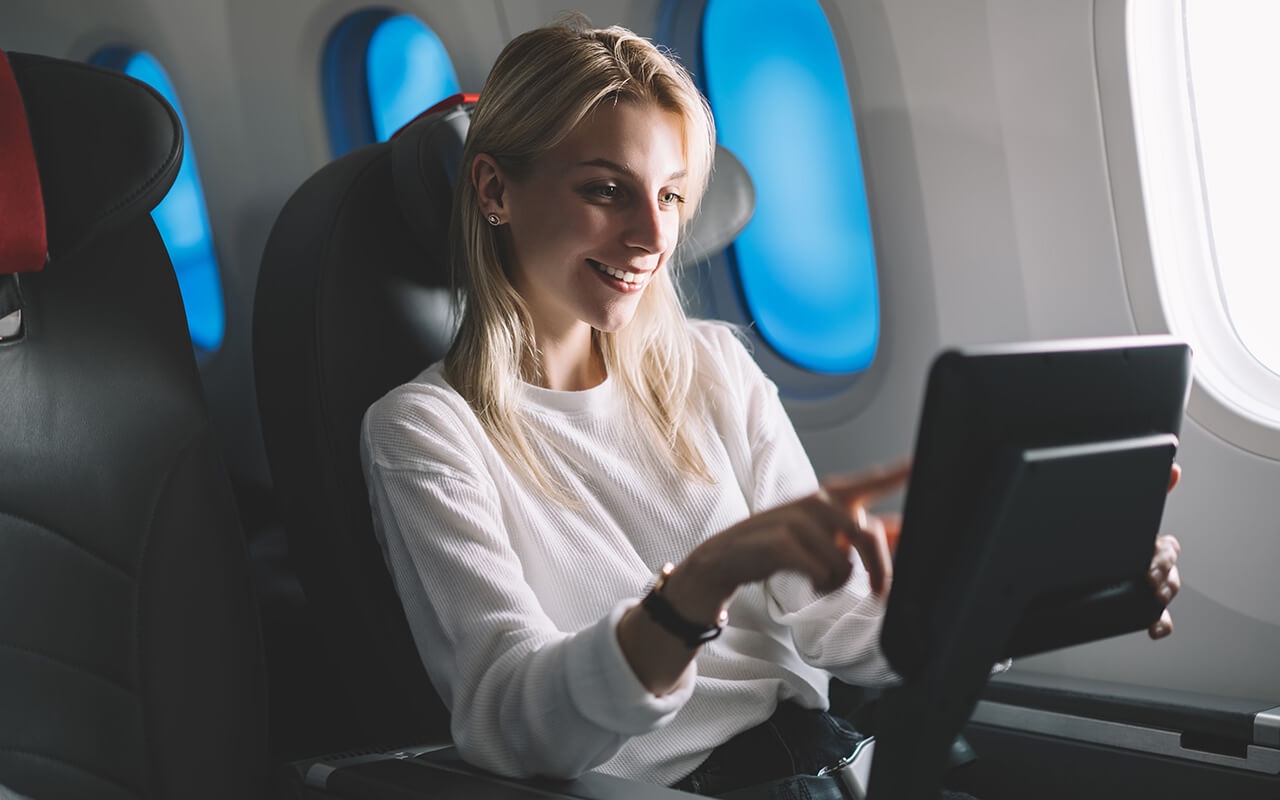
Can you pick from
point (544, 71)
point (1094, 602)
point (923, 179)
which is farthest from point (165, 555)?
point (923, 179)

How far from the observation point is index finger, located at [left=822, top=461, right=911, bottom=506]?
2.43 ft

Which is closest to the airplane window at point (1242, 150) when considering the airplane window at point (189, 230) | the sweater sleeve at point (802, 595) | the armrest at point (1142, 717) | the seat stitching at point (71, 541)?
the armrest at point (1142, 717)

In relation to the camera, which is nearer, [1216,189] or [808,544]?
[808,544]

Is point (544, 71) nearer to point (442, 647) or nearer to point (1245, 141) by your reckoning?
point (442, 647)

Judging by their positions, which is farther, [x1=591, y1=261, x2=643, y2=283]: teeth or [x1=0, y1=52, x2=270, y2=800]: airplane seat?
[x1=591, y1=261, x2=643, y2=283]: teeth

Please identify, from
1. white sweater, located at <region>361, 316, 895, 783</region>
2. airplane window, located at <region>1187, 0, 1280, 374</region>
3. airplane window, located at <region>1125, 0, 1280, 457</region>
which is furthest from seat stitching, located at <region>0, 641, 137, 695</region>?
airplane window, located at <region>1187, 0, 1280, 374</region>

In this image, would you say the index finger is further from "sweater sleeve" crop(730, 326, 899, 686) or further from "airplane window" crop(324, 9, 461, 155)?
"airplane window" crop(324, 9, 461, 155)

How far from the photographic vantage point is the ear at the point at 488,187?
4.27 feet

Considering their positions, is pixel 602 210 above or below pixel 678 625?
above

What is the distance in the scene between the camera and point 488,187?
1307 millimetres

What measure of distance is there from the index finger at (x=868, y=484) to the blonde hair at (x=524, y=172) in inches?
20.9

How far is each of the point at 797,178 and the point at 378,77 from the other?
106cm

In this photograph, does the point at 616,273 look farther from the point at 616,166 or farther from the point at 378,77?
the point at 378,77

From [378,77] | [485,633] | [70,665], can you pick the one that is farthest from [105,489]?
[378,77]
